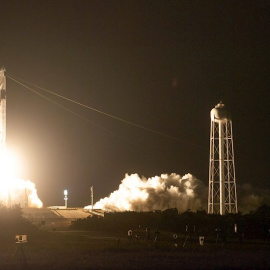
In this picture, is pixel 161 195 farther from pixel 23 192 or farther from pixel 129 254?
pixel 129 254

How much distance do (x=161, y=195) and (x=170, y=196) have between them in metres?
0.95

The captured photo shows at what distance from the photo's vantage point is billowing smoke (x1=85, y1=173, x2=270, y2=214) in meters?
56.6

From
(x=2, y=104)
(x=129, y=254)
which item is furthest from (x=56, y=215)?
(x=129, y=254)

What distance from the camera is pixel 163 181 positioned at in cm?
5950

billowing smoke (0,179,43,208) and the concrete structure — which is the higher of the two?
billowing smoke (0,179,43,208)

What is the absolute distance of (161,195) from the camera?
187 feet

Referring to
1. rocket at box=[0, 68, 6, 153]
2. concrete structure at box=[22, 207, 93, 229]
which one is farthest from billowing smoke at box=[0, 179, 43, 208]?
rocket at box=[0, 68, 6, 153]

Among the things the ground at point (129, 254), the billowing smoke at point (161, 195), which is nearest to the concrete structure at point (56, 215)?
the billowing smoke at point (161, 195)

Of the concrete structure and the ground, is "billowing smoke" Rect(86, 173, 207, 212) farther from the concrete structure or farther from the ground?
the ground

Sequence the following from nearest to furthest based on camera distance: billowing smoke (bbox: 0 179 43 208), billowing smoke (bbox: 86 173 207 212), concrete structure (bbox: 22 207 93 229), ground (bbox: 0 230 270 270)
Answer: ground (bbox: 0 230 270 270)
concrete structure (bbox: 22 207 93 229)
billowing smoke (bbox: 86 173 207 212)
billowing smoke (bbox: 0 179 43 208)

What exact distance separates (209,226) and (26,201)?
26.6 meters

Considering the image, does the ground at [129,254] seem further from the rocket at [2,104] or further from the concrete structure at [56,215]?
the concrete structure at [56,215]

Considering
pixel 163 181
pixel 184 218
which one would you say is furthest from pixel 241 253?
pixel 163 181

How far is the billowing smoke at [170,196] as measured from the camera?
186 ft
